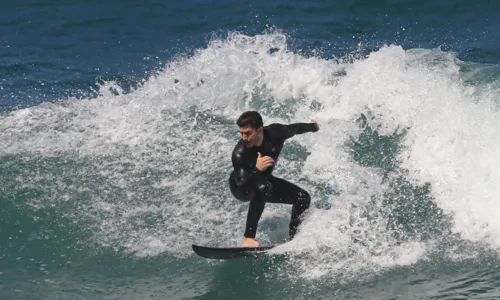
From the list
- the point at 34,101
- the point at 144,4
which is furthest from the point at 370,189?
the point at 144,4

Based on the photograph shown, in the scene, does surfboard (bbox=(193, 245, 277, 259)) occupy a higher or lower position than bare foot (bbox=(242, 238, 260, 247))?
lower

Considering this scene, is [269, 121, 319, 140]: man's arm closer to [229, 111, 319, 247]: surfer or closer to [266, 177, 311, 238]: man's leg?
[229, 111, 319, 247]: surfer

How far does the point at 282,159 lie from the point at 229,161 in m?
0.75

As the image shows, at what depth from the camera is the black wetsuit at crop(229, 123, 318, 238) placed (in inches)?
292

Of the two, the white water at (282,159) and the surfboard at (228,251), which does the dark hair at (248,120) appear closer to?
the surfboard at (228,251)

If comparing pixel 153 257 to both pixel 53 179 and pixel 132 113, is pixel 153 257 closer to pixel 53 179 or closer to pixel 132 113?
pixel 53 179

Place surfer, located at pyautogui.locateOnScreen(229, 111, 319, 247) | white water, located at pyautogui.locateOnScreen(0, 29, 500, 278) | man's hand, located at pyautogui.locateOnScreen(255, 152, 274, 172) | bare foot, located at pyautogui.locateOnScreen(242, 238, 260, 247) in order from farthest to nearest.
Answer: white water, located at pyautogui.locateOnScreen(0, 29, 500, 278)
bare foot, located at pyautogui.locateOnScreen(242, 238, 260, 247)
surfer, located at pyautogui.locateOnScreen(229, 111, 319, 247)
man's hand, located at pyautogui.locateOnScreen(255, 152, 274, 172)

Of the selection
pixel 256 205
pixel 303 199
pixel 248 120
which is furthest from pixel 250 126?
pixel 303 199

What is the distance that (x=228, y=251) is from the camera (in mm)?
7605

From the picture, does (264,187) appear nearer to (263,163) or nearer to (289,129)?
(263,163)

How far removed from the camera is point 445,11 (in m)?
17.0

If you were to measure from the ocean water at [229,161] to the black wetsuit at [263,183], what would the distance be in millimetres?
332

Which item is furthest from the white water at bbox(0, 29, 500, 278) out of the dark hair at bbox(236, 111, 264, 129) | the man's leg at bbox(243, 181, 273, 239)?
the dark hair at bbox(236, 111, 264, 129)

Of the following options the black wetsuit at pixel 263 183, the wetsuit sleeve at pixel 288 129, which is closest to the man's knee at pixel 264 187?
the black wetsuit at pixel 263 183
